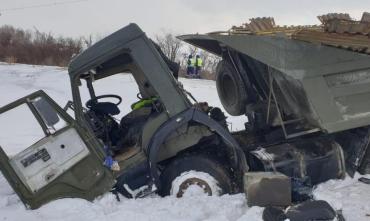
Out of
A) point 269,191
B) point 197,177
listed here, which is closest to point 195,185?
point 197,177

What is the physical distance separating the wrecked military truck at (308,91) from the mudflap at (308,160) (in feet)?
0.04

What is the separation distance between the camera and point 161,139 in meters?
4.96

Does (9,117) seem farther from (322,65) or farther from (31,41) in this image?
(31,41)

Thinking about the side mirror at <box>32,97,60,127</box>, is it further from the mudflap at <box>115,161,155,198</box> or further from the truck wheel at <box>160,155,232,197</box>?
the truck wheel at <box>160,155,232,197</box>

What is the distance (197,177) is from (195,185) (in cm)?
9

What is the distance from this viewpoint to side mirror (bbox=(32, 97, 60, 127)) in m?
4.89

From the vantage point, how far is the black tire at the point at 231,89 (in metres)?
6.55

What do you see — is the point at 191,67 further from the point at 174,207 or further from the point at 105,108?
the point at 174,207

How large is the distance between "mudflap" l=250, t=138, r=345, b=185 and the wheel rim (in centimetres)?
69

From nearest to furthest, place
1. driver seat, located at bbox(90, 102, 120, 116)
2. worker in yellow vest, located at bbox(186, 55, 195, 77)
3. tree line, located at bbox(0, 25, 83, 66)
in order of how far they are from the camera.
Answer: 1. driver seat, located at bbox(90, 102, 120, 116)
2. worker in yellow vest, located at bbox(186, 55, 195, 77)
3. tree line, located at bbox(0, 25, 83, 66)

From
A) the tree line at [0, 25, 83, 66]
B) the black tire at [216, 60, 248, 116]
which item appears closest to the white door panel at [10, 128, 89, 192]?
the black tire at [216, 60, 248, 116]

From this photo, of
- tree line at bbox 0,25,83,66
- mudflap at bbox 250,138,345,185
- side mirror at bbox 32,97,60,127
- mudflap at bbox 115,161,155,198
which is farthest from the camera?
tree line at bbox 0,25,83,66

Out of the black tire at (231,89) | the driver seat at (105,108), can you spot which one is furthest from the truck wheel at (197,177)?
the black tire at (231,89)

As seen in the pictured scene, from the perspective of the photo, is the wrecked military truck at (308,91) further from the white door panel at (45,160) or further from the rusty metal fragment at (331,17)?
the white door panel at (45,160)
